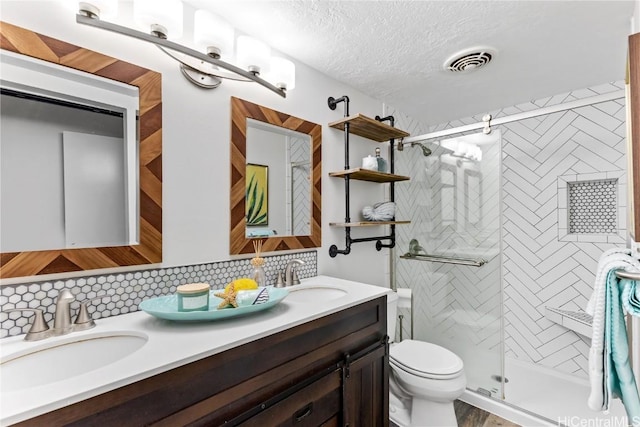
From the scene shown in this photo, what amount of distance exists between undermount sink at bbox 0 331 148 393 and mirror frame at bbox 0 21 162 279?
0.78ft

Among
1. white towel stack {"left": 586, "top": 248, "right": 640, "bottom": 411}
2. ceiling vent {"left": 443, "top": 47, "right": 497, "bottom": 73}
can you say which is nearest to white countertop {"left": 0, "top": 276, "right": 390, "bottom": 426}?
white towel stack {"left": 586, "top": 248, "right": 640, "bottom": 411}

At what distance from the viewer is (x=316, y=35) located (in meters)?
1.46

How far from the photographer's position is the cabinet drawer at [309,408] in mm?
918

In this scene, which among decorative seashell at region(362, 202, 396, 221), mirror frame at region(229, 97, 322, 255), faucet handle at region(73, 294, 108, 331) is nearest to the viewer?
faucet handle at region(73, 294, 108, 331)

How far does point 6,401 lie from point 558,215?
3061 mm

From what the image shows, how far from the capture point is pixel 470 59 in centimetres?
166

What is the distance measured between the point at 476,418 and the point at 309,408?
1.46m

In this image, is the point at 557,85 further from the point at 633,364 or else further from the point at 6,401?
the point at 6,401

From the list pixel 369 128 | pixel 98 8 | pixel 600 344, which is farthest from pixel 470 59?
pixel 98 8

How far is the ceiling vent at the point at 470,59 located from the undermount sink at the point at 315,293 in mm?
1458

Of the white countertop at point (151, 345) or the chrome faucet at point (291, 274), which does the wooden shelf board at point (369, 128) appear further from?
the white countertop at point (151, 345)

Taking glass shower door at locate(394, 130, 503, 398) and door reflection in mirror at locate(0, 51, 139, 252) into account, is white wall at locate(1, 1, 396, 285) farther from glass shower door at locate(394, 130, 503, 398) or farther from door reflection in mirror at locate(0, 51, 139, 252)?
glass shower door at locate(394, 130, 503, 398)

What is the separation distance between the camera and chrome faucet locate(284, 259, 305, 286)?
1.51m

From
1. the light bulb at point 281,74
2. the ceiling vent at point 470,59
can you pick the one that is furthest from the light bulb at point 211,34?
the ceiling vent at point 470,59
